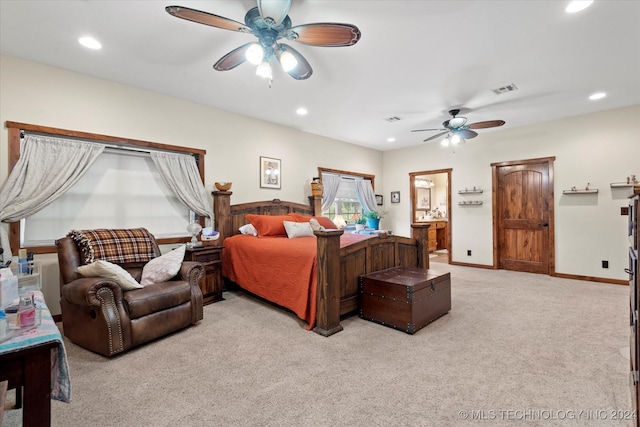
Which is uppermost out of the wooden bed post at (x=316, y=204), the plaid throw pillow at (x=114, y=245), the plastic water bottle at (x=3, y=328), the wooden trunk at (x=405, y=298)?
the wooden bed post at (x=316, y=204)

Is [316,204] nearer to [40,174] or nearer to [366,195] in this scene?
[366,195]

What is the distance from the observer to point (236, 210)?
4.65m

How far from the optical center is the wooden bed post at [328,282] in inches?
109

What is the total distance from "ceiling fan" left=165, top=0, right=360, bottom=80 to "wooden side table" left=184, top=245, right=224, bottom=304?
219cm

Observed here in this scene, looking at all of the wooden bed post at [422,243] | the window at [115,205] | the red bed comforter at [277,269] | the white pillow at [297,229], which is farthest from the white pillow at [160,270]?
the wooden bed post at [422,243]

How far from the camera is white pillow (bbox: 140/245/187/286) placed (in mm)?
2953

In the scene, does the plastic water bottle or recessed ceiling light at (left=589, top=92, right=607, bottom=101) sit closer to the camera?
the plastic water bottle

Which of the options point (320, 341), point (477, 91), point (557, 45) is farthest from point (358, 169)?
point (320, 341)

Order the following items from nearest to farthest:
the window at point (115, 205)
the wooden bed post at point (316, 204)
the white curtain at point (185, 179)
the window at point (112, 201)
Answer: the window at point (112, 201)
the window at point (115, 205)
the white curtain at point (185, 179)
the wooden bed post at point (316, 204)

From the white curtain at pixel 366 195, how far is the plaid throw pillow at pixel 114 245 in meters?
4.66

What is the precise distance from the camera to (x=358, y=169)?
694 cm

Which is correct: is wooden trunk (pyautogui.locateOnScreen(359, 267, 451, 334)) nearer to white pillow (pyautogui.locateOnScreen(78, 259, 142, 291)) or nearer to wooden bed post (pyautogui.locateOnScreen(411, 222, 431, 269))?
wooden bed post (pyautogui.locateOnScreen(411, 222, 431, 269))

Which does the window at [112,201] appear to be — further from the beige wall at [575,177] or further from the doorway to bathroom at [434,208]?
the doorway to bathroom at [434,208]

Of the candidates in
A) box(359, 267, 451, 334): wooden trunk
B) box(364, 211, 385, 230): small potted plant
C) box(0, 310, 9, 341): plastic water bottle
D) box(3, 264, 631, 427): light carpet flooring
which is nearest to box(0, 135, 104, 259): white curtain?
box(3, 264, 631, 427): light carpet flooring
